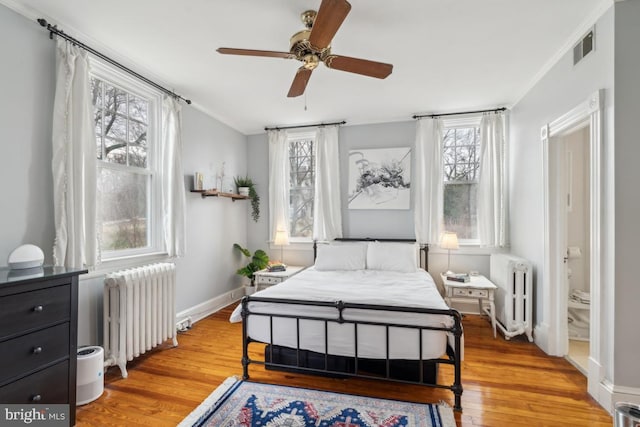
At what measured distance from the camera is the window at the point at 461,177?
4.18m

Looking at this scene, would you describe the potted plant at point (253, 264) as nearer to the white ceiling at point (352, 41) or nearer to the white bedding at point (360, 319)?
the white bedding at point (360, 319)

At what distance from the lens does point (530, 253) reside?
10.8 feet

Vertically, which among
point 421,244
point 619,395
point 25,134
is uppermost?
point 25,134

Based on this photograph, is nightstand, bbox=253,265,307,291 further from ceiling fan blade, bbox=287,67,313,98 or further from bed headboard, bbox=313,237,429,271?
ceiling fan blade, bbox=287,67,313,98

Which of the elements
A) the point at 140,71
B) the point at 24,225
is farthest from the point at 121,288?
the point at 140,71

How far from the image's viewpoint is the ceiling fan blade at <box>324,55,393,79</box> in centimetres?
209

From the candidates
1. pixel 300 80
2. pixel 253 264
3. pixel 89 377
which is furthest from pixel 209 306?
pixel 300 80

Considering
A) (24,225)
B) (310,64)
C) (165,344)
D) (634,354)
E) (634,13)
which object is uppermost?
(634,13)

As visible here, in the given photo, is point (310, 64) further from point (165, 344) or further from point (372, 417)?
point (165, 344)

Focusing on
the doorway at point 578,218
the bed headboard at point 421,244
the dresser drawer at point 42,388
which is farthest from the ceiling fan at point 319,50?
the doorway at point 578,218

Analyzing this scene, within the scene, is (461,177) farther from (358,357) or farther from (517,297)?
(358,357)

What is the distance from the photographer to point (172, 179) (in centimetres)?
329

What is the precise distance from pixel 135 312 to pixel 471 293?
3371 mm

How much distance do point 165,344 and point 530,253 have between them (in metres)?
3.97
